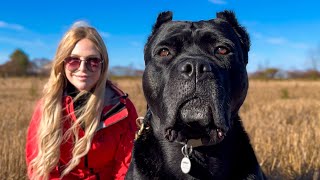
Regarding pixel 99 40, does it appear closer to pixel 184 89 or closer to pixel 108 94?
pixel 108 94

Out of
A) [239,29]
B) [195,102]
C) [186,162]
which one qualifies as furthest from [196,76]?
[239,29]

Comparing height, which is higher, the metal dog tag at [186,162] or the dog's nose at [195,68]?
the dog's nose at [195,68]

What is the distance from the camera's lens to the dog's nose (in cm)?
244

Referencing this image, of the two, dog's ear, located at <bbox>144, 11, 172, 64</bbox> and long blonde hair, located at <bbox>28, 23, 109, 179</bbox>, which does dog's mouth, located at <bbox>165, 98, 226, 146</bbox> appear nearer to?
dog's ear, located at <bbox>144, 11, 172, 64</bbox>

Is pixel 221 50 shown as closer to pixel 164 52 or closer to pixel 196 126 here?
pixel 164 52

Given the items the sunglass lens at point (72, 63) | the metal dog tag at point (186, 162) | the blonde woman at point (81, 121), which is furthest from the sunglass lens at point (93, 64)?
the metal dog tag at point (186, 162)

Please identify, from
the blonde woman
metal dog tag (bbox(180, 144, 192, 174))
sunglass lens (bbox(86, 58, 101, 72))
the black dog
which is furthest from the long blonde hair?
metal dog tag (bbox(180, 144, 192, 174))

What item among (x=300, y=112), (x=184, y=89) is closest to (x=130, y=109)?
(x=184, y=89)

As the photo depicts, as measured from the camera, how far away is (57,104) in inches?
168

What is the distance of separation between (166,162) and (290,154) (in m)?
3.14

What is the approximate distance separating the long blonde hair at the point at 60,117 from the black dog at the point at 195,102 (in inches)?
44.8

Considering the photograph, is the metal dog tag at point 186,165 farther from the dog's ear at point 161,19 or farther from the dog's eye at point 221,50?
the dog's ear at point 161,19

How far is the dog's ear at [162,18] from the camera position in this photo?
3305 millimetres

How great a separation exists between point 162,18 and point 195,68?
3.26 feet
